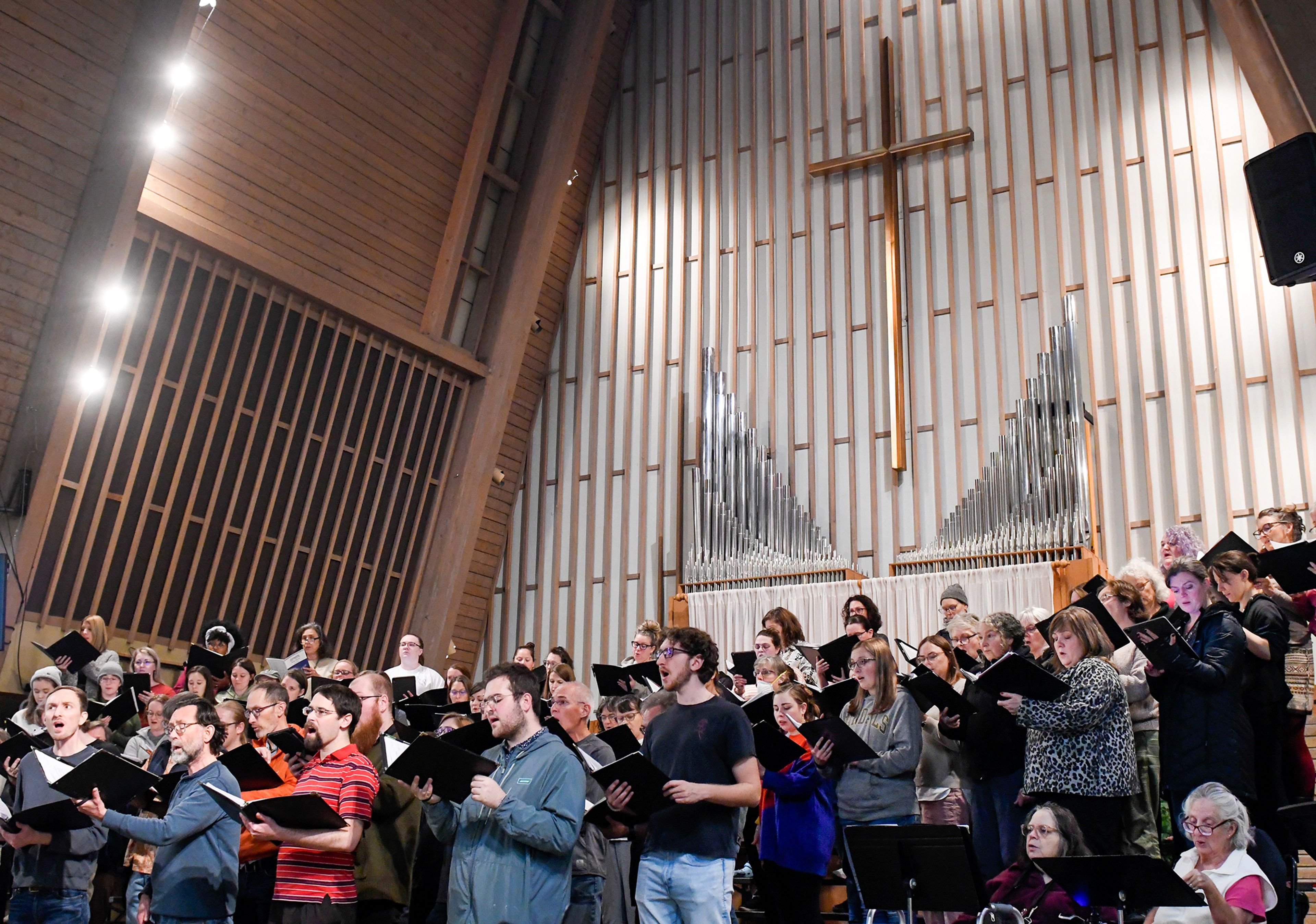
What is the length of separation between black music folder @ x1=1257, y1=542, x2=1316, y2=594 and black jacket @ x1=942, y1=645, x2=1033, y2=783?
92cm

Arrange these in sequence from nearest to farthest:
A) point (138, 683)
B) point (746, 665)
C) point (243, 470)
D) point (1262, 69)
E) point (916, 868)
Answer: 1. point (916, 868)
2. point (746, 665)
3. point (138, 683)
4. point (1262, 69)
5. point (243, 470)

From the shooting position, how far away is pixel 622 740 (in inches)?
175

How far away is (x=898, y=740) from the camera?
190 inches

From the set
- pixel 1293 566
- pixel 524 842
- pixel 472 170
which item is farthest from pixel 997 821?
pixel 472 170

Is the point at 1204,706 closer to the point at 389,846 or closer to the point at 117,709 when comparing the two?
the point at 389,846

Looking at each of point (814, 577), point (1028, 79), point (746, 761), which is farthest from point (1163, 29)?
point (746, 761)

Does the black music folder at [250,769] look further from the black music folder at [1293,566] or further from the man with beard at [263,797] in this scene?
the black music folder at [1293,566]

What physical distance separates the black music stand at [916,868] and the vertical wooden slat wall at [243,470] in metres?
6.36

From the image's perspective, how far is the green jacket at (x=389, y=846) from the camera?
434 cm

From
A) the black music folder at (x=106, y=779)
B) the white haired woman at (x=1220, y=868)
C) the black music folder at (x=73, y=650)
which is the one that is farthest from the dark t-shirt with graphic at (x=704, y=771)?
the black music folder at (x=73, y=650)

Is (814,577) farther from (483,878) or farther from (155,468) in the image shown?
(483,878)

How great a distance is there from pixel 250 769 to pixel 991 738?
106 inches

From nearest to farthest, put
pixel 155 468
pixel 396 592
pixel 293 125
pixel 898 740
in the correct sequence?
pixel 898 740, pixel 155 468, pixel 293 125, pixel 396 592

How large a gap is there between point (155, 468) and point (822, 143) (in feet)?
19.0
